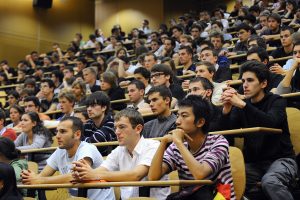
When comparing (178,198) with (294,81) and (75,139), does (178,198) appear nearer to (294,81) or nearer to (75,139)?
(75,139)

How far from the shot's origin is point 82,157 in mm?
3004

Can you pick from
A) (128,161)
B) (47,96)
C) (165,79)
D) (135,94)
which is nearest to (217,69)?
(165,79)

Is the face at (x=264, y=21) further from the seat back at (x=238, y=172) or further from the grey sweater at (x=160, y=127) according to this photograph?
the seat back at (x=238, y=172)

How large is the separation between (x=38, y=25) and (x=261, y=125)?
33.3 feet

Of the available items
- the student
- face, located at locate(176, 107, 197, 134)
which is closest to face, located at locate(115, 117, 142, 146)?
face, located at locate(176, 107, 197, 134)

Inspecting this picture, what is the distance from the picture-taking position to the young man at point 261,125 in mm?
2705

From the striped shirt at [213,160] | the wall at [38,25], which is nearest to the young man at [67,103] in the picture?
the striped shirt at [213,160]

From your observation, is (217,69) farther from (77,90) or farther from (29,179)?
(29,179)

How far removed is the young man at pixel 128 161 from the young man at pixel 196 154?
13 cm

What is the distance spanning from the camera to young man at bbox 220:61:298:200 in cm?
271

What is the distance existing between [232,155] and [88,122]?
181cm

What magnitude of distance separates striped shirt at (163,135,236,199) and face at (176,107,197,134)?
0.32ft

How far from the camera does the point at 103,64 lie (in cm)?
761

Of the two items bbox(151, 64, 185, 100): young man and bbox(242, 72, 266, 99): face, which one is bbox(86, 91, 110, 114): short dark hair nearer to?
bbox(151, 64, 185, 100): young man
